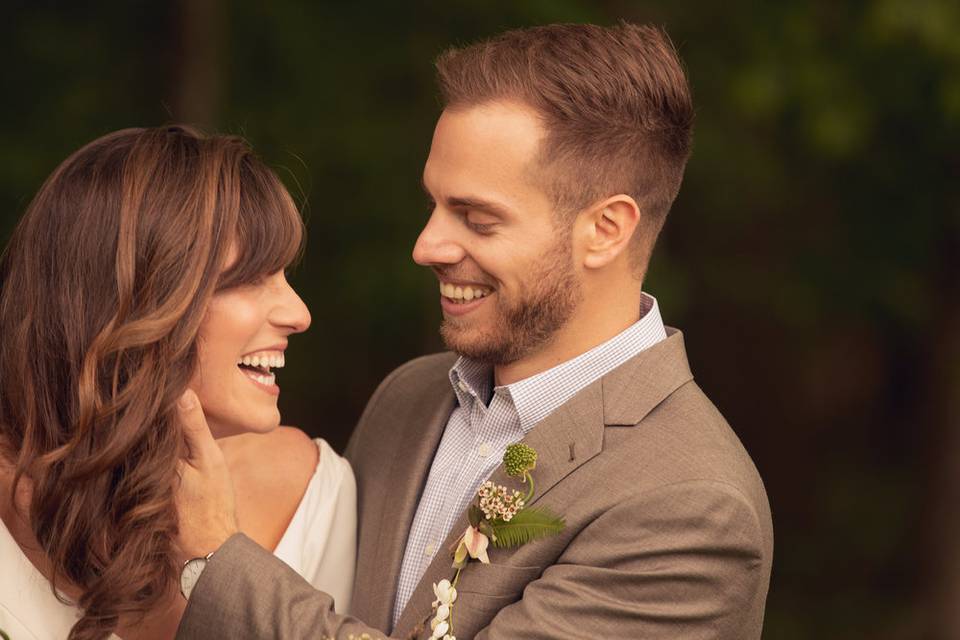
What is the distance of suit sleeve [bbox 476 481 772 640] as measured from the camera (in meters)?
3.29

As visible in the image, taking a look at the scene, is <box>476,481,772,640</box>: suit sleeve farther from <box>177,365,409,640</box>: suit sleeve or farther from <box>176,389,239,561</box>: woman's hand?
<box>176,389,239,561</box>: woman's hand

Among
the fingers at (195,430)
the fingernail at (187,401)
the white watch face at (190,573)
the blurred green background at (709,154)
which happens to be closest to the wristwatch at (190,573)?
the white watch face at (190,573)

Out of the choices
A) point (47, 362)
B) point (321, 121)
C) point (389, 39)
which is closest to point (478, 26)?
point (389, 39)

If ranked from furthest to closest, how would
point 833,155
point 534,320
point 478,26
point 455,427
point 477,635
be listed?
point 478,26, point 833,155, point 455,427, point 534,320, point 477,635

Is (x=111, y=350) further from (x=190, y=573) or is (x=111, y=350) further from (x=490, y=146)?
(x=490, y=146)

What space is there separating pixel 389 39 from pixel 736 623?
6.08 m

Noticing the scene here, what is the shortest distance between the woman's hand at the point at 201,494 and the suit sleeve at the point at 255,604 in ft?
0.21

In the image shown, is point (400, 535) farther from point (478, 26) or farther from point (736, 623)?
point (478, 26)

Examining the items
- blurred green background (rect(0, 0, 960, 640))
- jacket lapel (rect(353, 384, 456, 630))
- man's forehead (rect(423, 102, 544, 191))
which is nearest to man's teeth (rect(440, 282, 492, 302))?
man's forehead (rect(423, 102, 544, 191))

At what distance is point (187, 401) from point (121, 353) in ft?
0.70

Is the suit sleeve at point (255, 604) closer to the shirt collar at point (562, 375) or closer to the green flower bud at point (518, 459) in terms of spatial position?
the green flower bud at point (518, 459)

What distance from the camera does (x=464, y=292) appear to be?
12.3ft

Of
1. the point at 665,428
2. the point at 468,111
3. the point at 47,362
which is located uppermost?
the point at 468,111

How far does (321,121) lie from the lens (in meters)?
8.95
